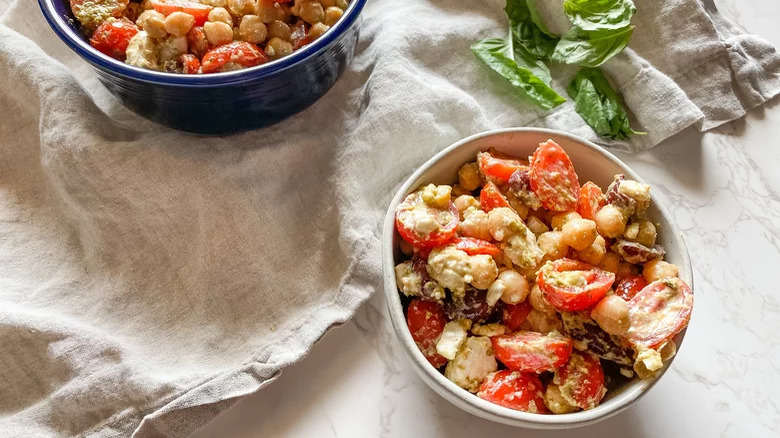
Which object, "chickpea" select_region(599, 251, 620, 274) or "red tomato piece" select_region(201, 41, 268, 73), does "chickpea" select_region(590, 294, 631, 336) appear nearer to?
"chickpea" select_region(599, 251, 620, 274)

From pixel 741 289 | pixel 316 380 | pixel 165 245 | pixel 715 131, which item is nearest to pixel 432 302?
pixel 316 380

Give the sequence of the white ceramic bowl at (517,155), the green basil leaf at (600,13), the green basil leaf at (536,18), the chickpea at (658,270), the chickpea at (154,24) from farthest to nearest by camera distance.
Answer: the green basil leaf at (536,18) → the green basil leaf at (600,13) → the chickpea at (154,24) → the chickpea at (658,270) → the white ceramic bowl at (517,155)

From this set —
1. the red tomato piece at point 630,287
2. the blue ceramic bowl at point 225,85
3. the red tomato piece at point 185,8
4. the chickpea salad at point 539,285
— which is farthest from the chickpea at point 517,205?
the red tomato piece at point 185,8

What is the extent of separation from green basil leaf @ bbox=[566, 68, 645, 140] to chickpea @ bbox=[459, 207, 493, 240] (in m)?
0.45

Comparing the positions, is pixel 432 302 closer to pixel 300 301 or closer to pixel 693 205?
pixel 300 301

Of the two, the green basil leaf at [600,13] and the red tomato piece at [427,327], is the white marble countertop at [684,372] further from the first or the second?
the green basil leaf at [600,13]

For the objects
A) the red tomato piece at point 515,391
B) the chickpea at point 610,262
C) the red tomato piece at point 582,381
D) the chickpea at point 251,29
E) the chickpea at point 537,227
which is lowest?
the red tomato piece at point 515,391

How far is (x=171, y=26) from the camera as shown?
130cm

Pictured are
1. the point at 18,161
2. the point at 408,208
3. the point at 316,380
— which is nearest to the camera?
the point at 408,208

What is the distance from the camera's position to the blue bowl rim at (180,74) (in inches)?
48.3

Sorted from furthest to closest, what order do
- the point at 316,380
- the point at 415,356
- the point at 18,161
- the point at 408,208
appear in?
the point at 18,161
the point at 316,380
the point at 408,208
the point at 415,356

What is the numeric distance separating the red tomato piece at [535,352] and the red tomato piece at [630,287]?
0.15 m

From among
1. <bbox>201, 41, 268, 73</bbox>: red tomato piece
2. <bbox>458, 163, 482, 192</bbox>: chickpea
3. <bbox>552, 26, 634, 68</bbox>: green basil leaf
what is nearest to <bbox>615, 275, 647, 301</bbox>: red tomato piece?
<bbox>458, 163, 482, 192</bbox>: chickpea

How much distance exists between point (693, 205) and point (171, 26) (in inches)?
43.7
